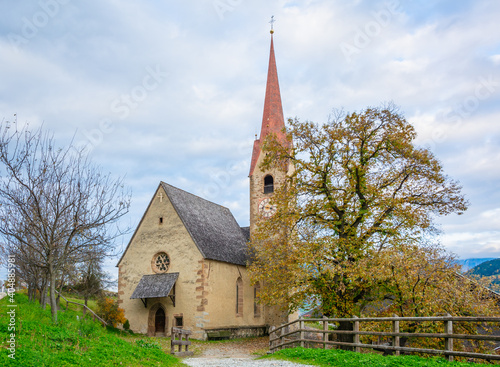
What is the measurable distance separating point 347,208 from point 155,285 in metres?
13.5

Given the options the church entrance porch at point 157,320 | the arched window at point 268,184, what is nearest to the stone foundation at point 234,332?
the church entrance porch at point 157,320

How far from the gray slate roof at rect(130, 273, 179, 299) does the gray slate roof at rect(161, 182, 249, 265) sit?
2.66m

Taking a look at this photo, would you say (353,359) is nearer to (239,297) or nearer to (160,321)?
(160,321)

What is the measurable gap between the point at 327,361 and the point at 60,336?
6.62 meters

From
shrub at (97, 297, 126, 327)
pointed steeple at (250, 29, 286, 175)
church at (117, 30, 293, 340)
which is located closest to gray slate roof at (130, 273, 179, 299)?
church at (117, 30, 293, 340)

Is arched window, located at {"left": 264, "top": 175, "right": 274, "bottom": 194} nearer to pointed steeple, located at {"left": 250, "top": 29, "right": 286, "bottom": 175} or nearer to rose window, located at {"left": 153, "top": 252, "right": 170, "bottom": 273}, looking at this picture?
pointed steeple, located at {"left": 250, "top": 29, "right": 286, "bottom": 175}

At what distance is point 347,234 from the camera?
17.1 meters

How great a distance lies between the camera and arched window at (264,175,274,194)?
110 ft

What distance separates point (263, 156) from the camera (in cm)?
3416

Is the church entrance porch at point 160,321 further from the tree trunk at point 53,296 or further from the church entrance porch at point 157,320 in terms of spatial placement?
the tree trunk at point 53,296

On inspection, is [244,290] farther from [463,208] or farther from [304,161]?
[463,208]

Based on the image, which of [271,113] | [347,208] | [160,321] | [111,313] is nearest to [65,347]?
[347,208]

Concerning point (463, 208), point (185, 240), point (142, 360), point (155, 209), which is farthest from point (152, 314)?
point (463, 208)

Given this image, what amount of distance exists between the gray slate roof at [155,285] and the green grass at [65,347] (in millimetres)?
12860
